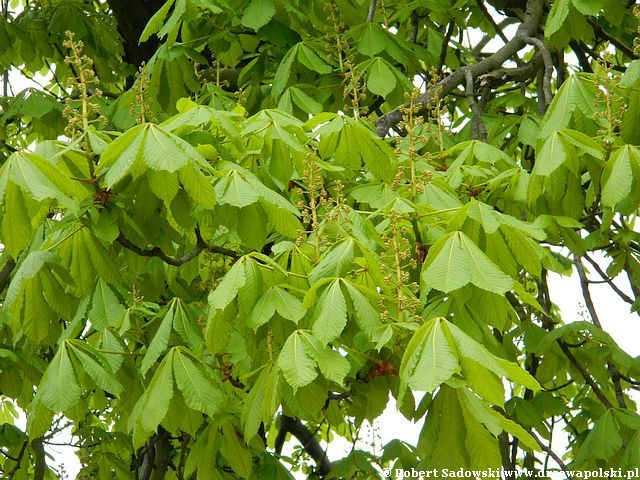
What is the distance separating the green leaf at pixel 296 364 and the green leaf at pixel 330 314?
0.06 m

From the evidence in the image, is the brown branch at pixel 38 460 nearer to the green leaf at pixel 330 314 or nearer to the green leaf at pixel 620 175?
the green leaf at pixel 330 314

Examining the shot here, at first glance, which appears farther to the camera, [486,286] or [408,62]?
[408,62]

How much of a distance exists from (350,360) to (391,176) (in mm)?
773

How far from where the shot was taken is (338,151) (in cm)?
289

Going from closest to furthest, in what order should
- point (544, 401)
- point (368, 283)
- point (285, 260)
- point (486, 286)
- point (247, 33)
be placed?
point (486, 286), point (368, 283), point (285, 260), point (544, 401), point (247, 33)

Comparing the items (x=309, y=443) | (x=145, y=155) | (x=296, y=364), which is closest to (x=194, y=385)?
(x=296, y=364)

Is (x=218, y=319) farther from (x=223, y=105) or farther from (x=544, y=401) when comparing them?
(x=544, y=401)

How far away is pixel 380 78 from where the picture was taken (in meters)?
3.67

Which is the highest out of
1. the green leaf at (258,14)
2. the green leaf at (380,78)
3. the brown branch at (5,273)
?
the green leaf at (258,14)

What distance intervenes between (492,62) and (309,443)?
2.03m

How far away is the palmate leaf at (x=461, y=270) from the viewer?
212cm

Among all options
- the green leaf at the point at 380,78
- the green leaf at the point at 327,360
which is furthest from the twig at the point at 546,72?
the green leaf at the point at 327,360

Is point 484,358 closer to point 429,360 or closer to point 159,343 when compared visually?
point 429,360

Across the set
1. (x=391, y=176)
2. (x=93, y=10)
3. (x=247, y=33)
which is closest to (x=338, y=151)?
(x=391, y=176)
